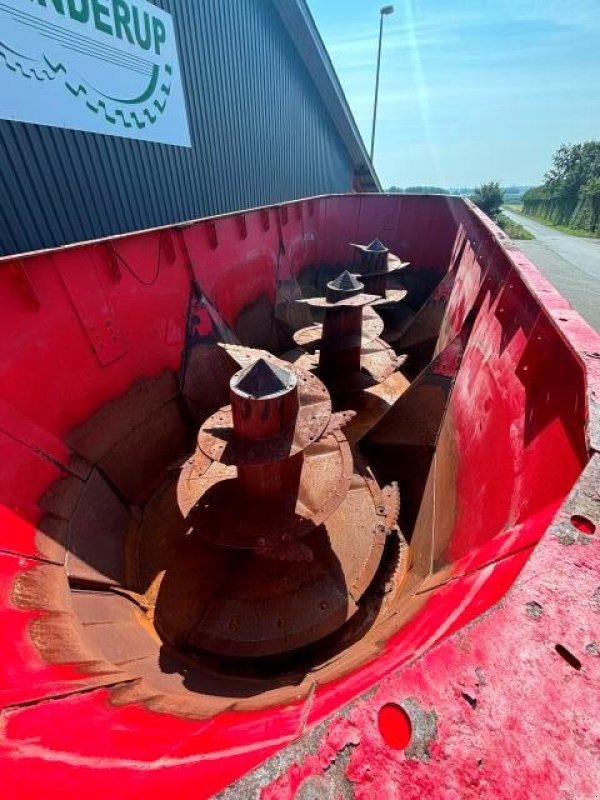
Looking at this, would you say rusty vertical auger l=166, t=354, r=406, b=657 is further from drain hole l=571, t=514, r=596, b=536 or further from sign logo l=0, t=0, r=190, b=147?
sign logo l=0, t=0, r=190, b=147

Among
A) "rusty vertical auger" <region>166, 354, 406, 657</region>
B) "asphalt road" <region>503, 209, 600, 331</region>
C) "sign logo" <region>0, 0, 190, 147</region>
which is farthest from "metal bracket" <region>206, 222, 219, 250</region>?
"asphalt road" <region>503, 209, 600, 331</region>

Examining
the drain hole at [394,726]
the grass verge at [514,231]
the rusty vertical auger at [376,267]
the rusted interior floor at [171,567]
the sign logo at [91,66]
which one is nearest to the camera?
the drain hole at [394,726]

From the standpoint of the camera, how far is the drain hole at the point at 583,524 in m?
1.18

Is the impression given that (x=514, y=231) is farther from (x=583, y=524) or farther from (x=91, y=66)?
(x=583, y=524)

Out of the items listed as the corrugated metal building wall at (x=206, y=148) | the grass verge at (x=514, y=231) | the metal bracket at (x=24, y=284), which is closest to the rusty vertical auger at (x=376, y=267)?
the corrugated metal building wall at (x=206, y=148)

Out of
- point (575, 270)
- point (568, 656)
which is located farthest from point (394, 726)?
point (575, 270)

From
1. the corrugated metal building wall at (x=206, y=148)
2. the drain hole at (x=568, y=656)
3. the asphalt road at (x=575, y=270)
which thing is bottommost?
the asphalt road at (x=575, y=270)

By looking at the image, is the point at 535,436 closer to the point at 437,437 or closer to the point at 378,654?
the point at 378,654

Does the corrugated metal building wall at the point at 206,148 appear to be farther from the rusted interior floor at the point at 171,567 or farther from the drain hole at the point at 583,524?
the drain hole at the point at 583,524

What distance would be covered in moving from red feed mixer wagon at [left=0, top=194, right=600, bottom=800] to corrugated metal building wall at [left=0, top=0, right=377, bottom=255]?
2.03 meters

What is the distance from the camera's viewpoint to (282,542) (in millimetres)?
2863

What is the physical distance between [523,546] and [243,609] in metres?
2.20

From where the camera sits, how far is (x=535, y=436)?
6.33ft

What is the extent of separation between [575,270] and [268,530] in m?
16.1
